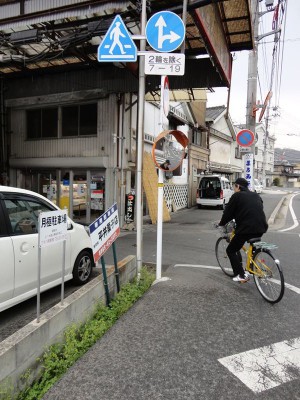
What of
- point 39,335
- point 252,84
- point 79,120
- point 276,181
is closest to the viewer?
point 39,335

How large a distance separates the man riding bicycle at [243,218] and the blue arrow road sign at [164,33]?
7.44 feet

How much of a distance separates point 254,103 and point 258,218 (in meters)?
5.98

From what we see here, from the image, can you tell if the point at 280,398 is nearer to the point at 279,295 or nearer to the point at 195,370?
the point at 195,370

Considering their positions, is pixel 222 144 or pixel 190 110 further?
pixel 222 144

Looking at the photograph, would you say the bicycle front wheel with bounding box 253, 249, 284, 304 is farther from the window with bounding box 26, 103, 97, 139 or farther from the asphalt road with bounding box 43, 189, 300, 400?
the window with bounding box 26, 103, 97, 139

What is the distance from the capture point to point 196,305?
411 centimetres

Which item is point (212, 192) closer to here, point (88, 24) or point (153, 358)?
point (88, 24)

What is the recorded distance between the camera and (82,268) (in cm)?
510

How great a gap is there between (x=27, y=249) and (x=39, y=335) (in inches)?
52.6

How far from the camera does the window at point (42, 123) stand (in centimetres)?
1228

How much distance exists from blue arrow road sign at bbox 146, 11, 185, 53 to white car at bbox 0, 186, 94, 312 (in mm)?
2827

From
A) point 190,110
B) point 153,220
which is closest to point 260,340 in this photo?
point 153,220

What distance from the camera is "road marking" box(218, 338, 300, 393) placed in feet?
8.48

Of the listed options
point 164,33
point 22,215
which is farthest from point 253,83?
point 22,215
